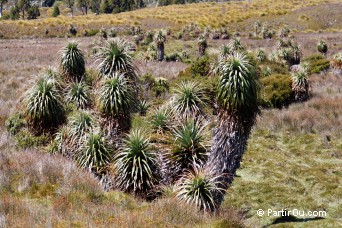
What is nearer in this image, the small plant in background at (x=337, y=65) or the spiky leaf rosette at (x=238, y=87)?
the spiky leaf rosette at (x=238, y=87)

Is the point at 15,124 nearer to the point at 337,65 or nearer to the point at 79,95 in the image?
the point at 79,95

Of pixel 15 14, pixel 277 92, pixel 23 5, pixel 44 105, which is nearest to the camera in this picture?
pixel 44 105

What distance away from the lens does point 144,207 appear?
10703 mm

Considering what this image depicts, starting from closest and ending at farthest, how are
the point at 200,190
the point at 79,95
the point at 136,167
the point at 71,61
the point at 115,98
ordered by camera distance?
the point at 200,190 → the point at 136,167 → the point at 115,98 → the point at 79,95 → the point at 71,61

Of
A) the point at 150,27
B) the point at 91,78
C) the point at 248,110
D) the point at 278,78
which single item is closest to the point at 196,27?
the point at 150,27

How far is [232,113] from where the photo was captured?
1146cm

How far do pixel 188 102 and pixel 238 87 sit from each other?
383cm

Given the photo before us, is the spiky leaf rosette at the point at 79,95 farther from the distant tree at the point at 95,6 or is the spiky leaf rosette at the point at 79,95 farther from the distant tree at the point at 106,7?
the distant tree at the point at 95,6

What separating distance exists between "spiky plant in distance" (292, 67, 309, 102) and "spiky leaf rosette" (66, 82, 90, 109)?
623 inches

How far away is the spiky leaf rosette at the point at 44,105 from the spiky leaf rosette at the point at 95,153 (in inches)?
97.3

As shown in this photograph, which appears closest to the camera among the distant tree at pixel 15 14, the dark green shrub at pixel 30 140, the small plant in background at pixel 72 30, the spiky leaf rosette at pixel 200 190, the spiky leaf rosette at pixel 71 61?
the spiky leaf rosette at pixel 200 190

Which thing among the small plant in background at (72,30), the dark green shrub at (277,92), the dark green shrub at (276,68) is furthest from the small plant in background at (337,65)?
the small plant in background at (72,30)

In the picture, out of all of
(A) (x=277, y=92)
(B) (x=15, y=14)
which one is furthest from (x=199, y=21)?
(B) (x=15, y=14)

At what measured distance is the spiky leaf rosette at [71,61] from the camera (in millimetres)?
17252
